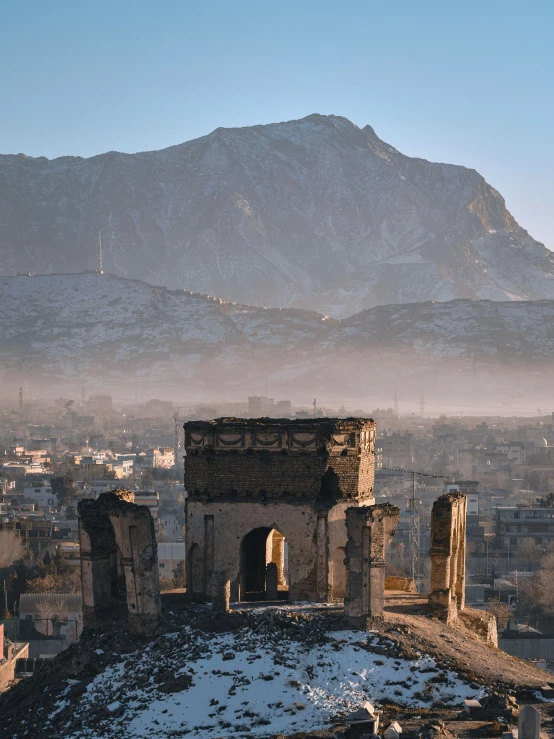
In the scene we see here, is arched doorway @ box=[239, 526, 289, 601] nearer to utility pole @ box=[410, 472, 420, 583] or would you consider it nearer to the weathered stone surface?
the weathered stone surface

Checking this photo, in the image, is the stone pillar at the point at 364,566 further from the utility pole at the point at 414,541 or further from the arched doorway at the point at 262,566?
the utility pole at the point at 414,541

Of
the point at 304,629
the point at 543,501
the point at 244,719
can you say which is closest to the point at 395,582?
the point at 304,629

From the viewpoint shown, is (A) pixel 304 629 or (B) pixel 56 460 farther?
(B) pixel 56 460

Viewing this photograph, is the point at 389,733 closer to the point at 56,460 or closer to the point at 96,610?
the point at 96,610

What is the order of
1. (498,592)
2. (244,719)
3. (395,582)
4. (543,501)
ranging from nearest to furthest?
(244,719), (395,582), (498,592), (543,501)

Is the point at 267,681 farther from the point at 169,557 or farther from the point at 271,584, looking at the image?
the point at 169,557

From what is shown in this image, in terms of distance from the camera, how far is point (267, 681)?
94.7 feet

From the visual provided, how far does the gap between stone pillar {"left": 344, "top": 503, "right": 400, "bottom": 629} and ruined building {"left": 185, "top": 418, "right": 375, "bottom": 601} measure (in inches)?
95.5

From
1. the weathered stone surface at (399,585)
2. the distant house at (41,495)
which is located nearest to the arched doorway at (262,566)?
the weathered stone surface at (399,585)

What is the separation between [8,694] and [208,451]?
19.1 feet

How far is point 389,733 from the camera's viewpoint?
25.9 meters

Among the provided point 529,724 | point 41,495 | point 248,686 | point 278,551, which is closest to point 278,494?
point 278,551

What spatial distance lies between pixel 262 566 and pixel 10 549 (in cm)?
6460

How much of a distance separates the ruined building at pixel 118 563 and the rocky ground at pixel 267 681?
0.52 metres
